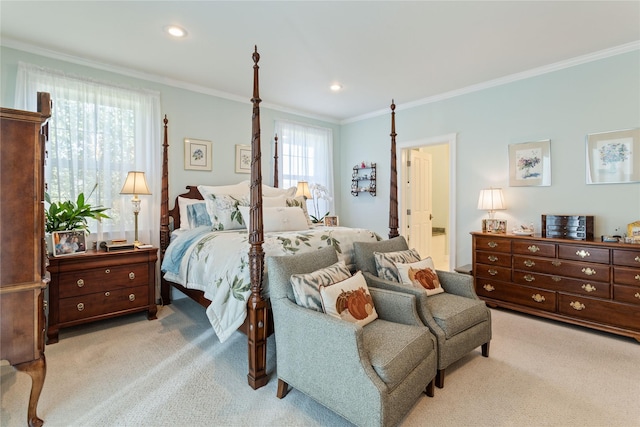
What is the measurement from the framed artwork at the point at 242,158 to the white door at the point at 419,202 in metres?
2.49

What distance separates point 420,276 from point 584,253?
1730 mm

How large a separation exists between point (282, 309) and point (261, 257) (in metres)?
0.35

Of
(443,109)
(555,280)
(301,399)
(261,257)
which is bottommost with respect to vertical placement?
(301,399)

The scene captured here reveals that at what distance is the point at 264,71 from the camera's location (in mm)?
3529

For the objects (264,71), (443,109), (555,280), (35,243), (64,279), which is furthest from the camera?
(443,109)

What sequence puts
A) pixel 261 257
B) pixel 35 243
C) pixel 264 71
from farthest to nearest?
1. pixel 264 71
2. pixel 261 257
3. pixel 35 243

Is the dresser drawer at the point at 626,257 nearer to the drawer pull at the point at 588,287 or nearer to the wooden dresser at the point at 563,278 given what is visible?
the wooden dresser at the point at 563,278

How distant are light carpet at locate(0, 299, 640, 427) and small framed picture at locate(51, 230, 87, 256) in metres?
0.74

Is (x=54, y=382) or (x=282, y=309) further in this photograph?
(x=54, y=382)

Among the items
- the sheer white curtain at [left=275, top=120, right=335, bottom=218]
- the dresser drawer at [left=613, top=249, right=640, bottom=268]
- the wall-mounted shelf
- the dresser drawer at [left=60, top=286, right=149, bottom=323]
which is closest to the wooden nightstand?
the dresser drawer at [left=60, top=286, right=149, bottom=323]

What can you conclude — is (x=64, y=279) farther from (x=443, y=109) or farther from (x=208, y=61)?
(x=443, y=109)

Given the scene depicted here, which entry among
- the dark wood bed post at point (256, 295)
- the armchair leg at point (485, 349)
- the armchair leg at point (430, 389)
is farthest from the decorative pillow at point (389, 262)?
the dark wood bed post at point (256, 295)

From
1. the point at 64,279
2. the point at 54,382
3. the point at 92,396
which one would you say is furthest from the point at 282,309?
the point at 64,279

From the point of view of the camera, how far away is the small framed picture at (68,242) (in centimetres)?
274
